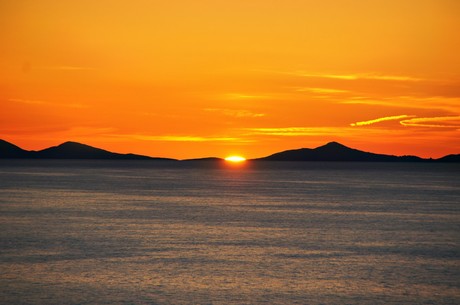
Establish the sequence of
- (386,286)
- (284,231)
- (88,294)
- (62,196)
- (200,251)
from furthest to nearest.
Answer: (62,196)
(284,231)
(200,251)
(386,286)
(88,294)

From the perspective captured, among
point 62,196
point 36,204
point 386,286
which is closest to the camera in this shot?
point 386,286

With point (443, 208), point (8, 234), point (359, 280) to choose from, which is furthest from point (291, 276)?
point (443, 208)

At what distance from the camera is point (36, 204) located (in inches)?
4166

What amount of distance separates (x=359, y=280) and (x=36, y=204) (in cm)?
7241

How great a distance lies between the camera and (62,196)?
126812 mm

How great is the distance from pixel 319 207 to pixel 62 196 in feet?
167

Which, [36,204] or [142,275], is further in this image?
[36,204]

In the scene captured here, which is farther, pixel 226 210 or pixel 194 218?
pixel 226 210

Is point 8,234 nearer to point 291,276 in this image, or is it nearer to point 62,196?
point 291,276

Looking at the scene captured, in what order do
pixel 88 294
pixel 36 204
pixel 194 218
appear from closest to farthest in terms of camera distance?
pixel 88 294 < pixel 194 218 < pixel 36 204

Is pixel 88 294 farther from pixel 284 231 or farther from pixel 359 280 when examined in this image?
pixel 284 231

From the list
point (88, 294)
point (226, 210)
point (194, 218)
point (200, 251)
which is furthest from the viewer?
point (226, 210)

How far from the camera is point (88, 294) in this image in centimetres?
4047

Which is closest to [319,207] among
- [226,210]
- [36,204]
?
[226,210]
